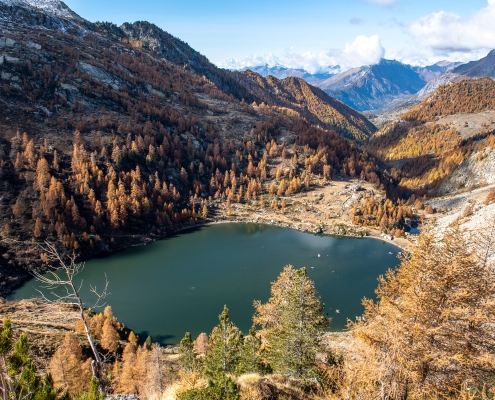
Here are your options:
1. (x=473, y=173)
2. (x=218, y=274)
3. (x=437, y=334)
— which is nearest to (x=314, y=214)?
(x=218, y=274)

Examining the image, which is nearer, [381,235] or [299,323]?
[299,323]

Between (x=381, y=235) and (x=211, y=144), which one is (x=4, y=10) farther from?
(x=381, y=235)

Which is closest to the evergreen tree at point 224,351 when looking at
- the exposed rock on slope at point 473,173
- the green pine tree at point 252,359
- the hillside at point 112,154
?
the green pine tree at point 252,359

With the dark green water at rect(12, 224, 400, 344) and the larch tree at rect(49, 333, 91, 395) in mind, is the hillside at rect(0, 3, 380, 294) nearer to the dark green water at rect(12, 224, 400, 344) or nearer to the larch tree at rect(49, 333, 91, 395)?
the dark green water at rect(12, 224, 400, 344)

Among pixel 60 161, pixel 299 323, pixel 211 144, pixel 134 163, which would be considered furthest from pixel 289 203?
pixel 299 323

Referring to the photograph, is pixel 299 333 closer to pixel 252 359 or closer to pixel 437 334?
pixel 252 359

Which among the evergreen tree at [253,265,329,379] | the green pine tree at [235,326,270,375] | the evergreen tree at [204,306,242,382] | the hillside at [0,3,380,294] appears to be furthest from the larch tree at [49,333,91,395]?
→ the hillside at [0,3,380,294]

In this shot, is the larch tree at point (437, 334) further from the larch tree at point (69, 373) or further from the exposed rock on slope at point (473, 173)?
the exposed rock on slope at point (473, 173)
